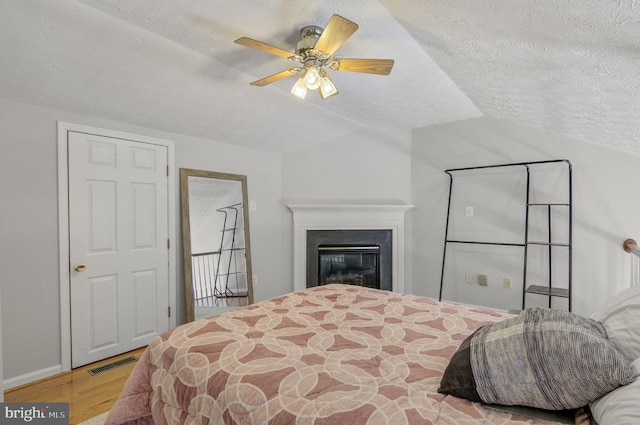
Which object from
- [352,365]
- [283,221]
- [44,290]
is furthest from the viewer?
[283,221]

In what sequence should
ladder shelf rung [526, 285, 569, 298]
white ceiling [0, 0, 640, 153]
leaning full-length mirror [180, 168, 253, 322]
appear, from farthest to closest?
1. leaning full-length mirror [180, 168, 253, 322]
2. ladder shelf rung [526, 285, 569, 298]
3. white ceiling [0, 0, 640, 153]

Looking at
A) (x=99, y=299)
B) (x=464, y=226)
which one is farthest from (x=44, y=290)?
(x=464, y=226)

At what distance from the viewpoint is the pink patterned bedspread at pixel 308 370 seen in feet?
3.35

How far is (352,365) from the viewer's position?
1286mm

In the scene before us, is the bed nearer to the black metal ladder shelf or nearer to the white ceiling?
the white ceiling

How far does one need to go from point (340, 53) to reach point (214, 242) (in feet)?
7.52

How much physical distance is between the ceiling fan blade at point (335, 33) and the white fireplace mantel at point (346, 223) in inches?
97.5

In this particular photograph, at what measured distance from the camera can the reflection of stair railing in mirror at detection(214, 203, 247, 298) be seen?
371 cm

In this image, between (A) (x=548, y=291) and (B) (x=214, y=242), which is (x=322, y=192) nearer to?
(B) (x=214, y=242)

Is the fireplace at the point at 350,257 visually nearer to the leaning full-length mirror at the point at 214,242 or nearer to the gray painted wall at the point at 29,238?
the leaning full-length mirror at the point at 214,242

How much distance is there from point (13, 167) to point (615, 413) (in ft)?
10.9

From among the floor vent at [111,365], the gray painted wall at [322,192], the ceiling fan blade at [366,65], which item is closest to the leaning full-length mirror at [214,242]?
the gray painted wall at [322,192]

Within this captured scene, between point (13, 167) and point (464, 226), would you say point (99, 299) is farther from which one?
point (464, 226)

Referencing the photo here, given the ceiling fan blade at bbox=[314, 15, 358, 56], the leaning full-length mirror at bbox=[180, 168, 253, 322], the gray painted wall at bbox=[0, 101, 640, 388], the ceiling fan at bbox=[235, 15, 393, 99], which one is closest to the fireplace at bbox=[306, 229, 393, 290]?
the gray painted wall at bbox=[0, 101, 640, 388]
